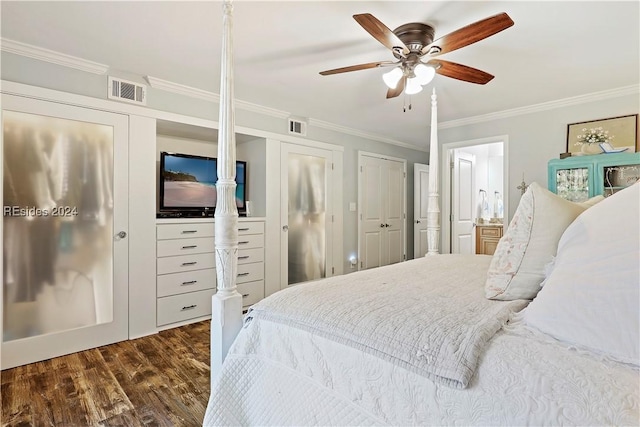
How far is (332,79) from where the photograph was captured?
305cm

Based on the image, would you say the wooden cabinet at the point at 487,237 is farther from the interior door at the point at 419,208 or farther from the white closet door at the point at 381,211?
the white closet door at the point at 381,211

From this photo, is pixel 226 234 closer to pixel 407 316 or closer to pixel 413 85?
pixel 407 316

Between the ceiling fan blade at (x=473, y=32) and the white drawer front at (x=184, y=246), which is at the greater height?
the ceiling fan blade at (x=473, y=32)

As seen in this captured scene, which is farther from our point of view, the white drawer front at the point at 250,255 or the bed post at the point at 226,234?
the white drawer front at the point at 250,255

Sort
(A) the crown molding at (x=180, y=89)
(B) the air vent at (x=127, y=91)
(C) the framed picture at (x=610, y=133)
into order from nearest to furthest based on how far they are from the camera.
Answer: (B) the air vent at (x=127, y=91)
(A) the crown molding at (x=180, y=89)
(C) the framed picture at (x=610, y=133)

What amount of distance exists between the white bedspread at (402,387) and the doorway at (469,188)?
3.79 metres

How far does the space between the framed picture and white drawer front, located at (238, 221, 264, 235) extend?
3663 mm

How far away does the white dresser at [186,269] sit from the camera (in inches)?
124

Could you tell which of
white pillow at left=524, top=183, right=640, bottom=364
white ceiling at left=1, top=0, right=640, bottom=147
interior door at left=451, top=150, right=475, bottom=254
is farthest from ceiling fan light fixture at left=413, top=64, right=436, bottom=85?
interior door at left=451, top=150, right=475, bottom=254

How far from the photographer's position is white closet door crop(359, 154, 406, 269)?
5.17 metres

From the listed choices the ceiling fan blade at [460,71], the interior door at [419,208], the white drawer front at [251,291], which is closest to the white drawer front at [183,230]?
the white drawer front at [251,291]

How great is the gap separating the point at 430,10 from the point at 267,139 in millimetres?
2384

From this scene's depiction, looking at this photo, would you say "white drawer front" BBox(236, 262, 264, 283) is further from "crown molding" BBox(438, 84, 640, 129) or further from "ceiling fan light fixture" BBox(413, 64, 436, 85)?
"crown molding" BBox(438, 84, 640, 129)

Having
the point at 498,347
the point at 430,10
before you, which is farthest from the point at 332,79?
the point at 498,347
